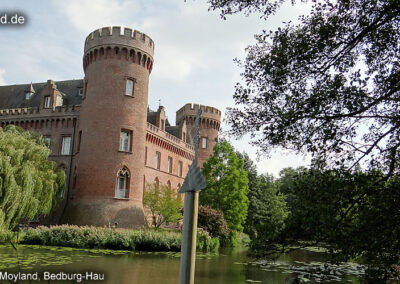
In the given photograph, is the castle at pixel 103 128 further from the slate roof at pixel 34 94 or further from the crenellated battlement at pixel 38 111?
the slate roof at pixel 34 94

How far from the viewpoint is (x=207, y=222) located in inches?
1060

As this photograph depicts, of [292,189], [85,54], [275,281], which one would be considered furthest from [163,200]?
[292,189]

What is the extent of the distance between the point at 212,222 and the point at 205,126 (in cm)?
1680

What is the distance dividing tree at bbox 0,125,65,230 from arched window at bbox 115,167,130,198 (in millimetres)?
4060

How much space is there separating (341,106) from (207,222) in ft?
73.9

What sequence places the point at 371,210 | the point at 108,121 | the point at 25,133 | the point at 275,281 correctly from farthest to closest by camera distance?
the point at 108,121, the point at 25,133, the point at 275,281, the point at 371,210

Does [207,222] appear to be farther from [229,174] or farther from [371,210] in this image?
[371,210]

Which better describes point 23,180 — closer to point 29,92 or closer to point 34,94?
point 34,94

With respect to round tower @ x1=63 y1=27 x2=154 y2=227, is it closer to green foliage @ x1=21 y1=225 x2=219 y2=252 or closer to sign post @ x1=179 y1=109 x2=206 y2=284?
green foliage @ x1=21 y1=225 x2=219 y2=252

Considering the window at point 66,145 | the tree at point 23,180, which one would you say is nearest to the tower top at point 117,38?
the window at point 66,145

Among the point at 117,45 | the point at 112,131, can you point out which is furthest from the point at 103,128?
the point at 117,45

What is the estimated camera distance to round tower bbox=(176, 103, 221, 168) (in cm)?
4197

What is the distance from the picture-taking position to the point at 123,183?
26.4m

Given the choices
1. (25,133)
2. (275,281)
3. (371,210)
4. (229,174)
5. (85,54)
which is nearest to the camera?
(371,210)
